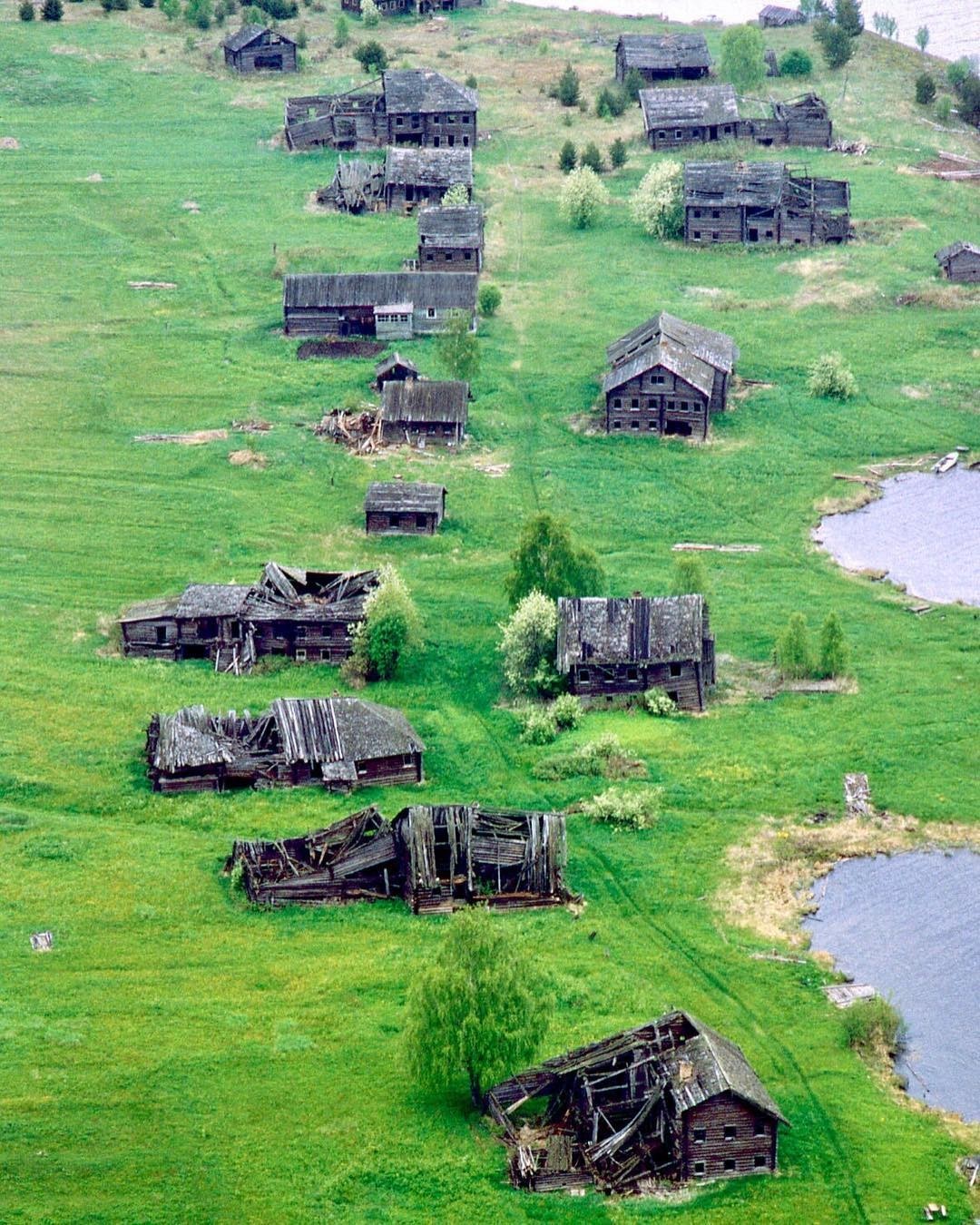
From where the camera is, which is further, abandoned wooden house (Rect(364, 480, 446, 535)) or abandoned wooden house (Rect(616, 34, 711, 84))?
abandoned wooden house (Rect(616, 34, 711, 84))

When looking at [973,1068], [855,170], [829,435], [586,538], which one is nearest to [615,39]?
[855,170]

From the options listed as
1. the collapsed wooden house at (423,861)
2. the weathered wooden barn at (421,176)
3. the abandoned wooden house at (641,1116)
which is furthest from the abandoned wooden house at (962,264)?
the abandoned wooden house at (641,1116)

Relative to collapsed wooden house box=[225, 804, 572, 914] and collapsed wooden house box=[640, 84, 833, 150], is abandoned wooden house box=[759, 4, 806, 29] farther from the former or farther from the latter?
collapsed wooden house box=[225, 804, 572, 914]

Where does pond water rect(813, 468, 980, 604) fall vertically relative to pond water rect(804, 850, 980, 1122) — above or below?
below

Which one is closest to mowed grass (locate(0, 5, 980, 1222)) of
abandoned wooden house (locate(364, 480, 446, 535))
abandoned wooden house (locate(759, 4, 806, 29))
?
abandoned wooden house (locate(364, 480, 446, 535))

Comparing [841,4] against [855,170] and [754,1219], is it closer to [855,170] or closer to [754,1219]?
[855,170]

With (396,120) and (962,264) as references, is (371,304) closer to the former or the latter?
(396,120)

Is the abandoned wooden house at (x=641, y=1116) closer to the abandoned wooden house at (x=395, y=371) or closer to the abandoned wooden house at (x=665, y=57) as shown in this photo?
the abandoned wooden house at (x=395, y=371)
